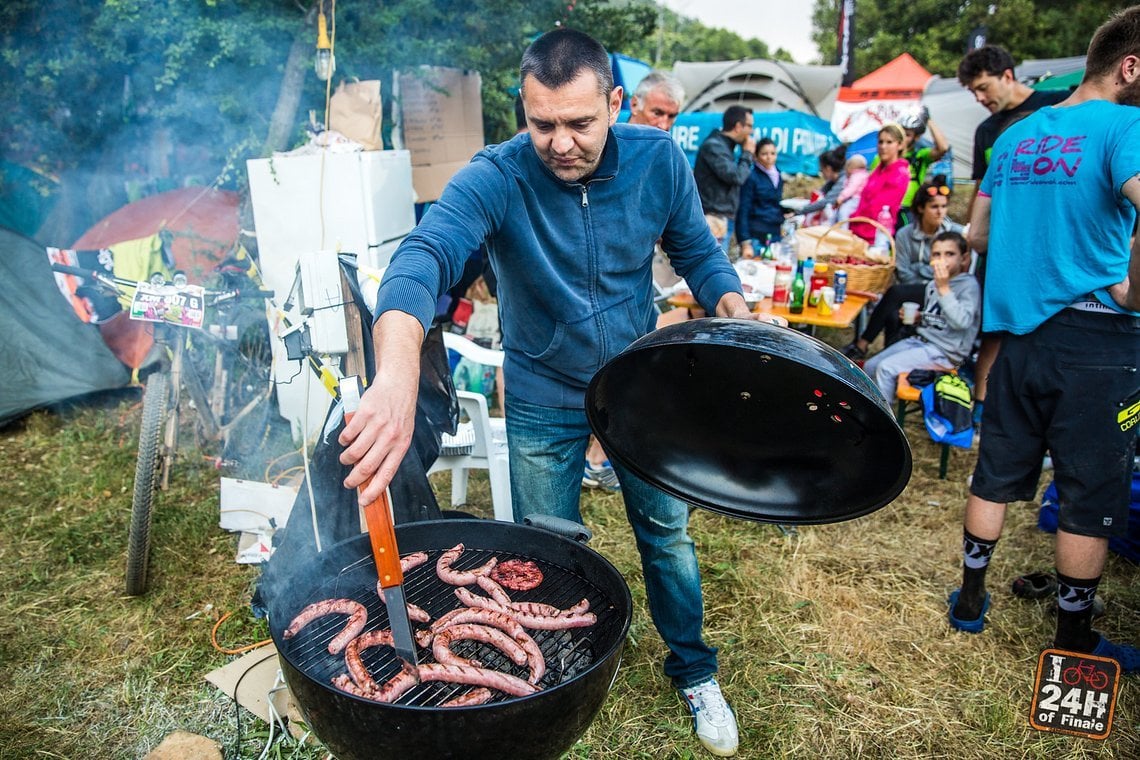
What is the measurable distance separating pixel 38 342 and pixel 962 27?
34.7 meters

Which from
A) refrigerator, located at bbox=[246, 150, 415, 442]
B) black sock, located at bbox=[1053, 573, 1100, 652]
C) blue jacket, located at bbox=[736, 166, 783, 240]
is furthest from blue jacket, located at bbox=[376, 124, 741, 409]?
blue jacket, located at bbox=[736, 166, 783, 240]

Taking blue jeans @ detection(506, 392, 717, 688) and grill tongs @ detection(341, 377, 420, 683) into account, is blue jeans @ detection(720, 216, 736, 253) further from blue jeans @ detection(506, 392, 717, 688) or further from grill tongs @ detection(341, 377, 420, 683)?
grill tongs @ detection(341, 377, 420, 683)

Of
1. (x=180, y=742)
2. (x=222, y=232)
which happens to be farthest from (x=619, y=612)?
(x=222, y=232)

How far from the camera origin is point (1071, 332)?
111 inches

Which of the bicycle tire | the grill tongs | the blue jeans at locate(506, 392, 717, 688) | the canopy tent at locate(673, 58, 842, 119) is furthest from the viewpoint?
the canopy tent at locate(673, 58, 842, 119)

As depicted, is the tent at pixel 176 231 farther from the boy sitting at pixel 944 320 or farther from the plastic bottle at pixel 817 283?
the boy sitting at pixel 944 320

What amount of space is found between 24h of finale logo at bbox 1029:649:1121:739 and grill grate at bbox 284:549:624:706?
69.3 inches

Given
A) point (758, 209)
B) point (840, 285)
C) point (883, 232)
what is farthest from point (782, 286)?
point (758, 209)

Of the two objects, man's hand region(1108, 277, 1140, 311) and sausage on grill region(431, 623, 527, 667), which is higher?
man's hand region(1108, 277, 1140, 311)

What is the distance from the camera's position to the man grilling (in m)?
1.97

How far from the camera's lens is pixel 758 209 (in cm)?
804

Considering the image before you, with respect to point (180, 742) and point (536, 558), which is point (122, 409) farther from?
point (536, 558)

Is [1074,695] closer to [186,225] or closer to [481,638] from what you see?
[481,638]

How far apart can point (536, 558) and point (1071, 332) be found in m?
2.26
